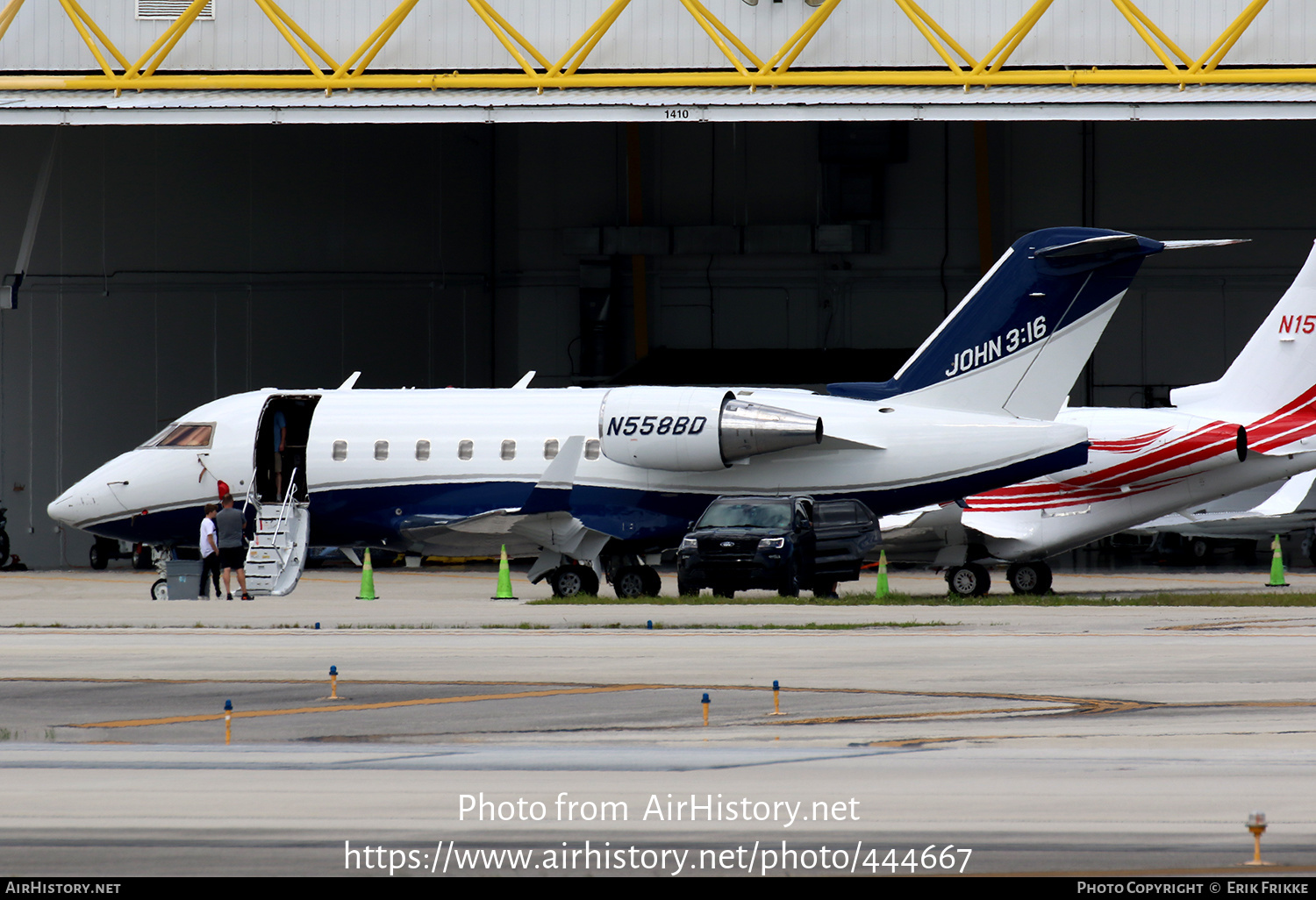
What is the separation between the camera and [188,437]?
29.8 metres

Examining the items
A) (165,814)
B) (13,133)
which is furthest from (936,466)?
(13,133)

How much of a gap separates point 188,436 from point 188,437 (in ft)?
0.08

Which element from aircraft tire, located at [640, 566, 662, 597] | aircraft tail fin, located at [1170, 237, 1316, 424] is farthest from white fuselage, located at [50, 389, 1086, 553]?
aircraft tail fin, located at [1170, 237, 1316, 424]

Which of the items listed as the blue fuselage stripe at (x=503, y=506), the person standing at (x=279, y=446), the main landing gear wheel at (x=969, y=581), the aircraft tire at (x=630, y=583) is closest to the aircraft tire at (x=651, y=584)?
the aircraft tire at (x=630, y=583)

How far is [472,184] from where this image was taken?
5122 centimetres

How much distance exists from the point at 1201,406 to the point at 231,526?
18.7 metres

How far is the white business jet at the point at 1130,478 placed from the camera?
27.7 metres

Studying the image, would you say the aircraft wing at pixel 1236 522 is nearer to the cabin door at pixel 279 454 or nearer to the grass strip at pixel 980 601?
the grass strip at pixel 980 601

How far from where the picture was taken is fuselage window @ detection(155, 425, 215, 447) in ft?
97.2

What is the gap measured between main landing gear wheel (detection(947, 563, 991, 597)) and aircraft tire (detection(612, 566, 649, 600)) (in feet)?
18.4

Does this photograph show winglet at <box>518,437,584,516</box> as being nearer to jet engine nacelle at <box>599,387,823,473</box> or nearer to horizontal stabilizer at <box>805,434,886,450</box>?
jet engine nacelle at <box>599,387,823,473</box>

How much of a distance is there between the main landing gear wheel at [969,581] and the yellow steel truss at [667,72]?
10274mm

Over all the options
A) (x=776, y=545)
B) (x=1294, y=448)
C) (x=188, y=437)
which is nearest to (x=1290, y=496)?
(x=1294, y=448)

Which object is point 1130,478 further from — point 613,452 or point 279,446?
point 279,446
